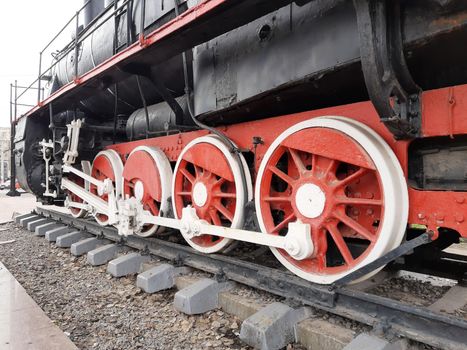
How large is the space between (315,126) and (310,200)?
0.45 metres

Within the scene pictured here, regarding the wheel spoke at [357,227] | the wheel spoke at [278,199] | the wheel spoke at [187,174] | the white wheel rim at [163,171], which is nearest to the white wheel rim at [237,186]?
the wheel spoke at [278,199]

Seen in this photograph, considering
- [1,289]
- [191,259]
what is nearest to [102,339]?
[191,259]

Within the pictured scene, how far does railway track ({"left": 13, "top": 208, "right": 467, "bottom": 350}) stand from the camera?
66.9 inches

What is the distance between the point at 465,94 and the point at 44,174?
5.90 meters

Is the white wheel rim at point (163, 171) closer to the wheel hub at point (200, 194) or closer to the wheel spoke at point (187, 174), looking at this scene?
the wheel spoke at point (187, 174)

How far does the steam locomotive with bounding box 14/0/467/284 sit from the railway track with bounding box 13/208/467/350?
0.34 feet

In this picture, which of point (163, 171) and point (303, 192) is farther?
point (163, 171)

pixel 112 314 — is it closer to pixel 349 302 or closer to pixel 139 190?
pixel 139 190

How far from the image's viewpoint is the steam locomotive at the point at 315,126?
1.76 meters

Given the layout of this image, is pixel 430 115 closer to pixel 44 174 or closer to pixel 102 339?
pixel 102 339

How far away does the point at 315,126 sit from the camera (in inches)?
87.4

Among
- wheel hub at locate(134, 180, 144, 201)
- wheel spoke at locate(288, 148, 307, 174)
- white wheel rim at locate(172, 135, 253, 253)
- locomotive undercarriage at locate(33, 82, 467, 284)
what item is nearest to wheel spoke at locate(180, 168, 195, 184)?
locomotive undercarriage at locate(33, 82, 467, 284)

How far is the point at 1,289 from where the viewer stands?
10.6ft

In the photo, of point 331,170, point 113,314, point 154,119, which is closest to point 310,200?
point 331,170
